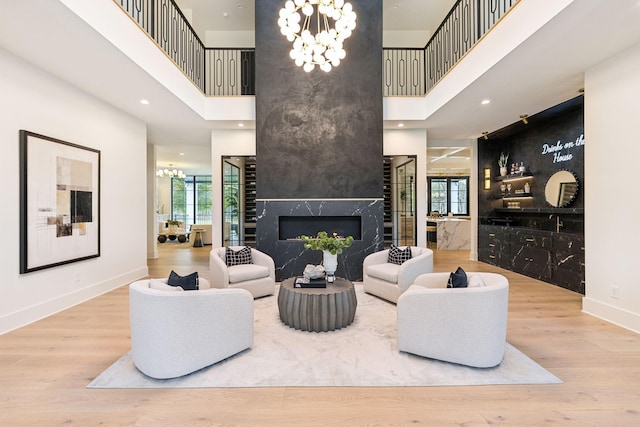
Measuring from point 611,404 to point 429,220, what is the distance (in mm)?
9133

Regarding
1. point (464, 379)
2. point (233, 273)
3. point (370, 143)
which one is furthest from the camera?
point (370, 143)

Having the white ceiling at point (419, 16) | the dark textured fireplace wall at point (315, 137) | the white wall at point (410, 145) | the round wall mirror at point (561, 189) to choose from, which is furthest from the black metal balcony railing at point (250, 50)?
the round wall mirror at point (561, 189)

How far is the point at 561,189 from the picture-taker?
598 centimetres

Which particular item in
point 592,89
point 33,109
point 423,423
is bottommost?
point 423,423

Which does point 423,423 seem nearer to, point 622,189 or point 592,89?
point 622,189

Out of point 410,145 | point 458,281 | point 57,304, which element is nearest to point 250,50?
point 410,145

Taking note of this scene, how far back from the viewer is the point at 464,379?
→ 250 cm

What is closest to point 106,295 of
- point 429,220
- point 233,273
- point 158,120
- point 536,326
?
point 233,273

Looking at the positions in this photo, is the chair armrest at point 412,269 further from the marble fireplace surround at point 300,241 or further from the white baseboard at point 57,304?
the white baseboard at point 57,304

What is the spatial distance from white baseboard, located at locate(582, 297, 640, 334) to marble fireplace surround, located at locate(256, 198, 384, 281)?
9.99 feet

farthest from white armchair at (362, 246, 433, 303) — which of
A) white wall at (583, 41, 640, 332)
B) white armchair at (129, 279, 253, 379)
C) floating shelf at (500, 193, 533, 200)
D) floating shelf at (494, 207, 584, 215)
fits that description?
floating shelf at (500, 193, 533, 200)

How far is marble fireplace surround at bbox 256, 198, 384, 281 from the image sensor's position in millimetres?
A: 5910

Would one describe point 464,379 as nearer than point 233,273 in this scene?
Yes

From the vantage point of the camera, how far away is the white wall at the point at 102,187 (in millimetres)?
3580
